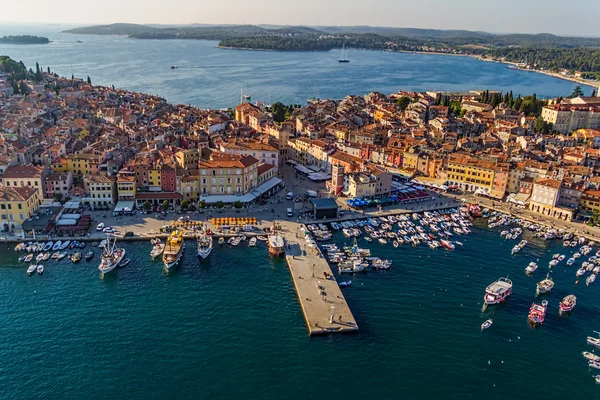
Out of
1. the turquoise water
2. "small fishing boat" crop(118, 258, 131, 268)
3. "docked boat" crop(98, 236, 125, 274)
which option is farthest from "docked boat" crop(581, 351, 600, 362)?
"docked boat" crop(98, 236, 125, 274)

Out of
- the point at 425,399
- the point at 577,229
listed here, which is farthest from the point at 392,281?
the point at 577,229

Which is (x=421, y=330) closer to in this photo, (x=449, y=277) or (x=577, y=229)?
(x=449, y=277)

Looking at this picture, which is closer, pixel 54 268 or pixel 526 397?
pixel 526 397

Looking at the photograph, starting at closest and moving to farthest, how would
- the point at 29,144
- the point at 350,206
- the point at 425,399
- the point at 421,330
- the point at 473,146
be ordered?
the point at 425,399 < the point at 421,330 < the point at 350,206 < the point at 29,144 < the point at 473,146

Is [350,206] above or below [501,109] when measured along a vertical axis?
below

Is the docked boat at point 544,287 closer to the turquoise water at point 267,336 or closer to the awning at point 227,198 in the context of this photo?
the turquoise water at point 267,336

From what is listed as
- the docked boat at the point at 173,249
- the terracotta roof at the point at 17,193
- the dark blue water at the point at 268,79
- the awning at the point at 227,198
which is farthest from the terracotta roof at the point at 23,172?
the dark blue water at the point at 268,79
